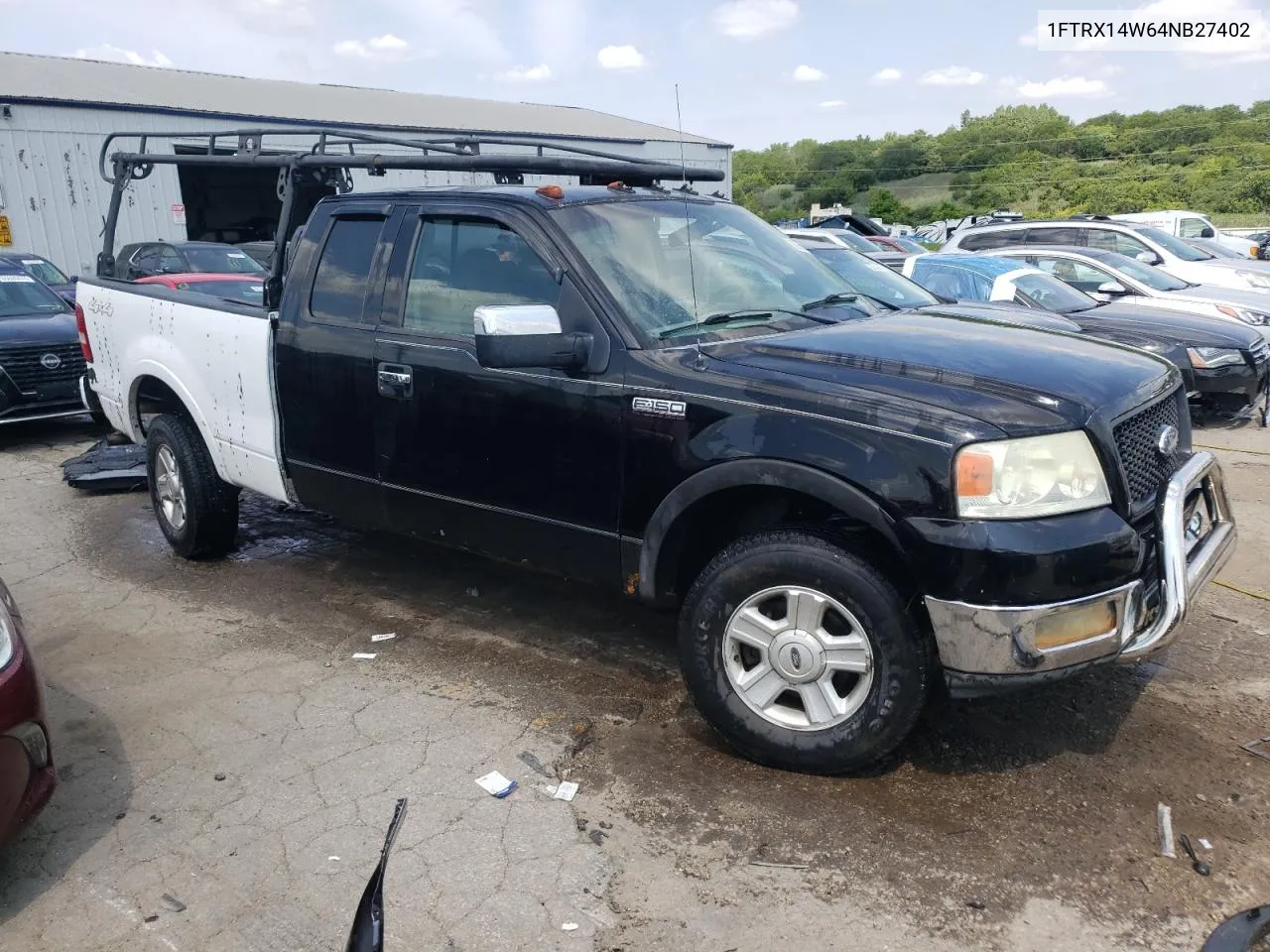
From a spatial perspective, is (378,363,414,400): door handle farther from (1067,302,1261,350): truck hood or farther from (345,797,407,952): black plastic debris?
(1067,302,1261,350): truck hood

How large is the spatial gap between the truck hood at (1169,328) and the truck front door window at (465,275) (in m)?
6.06

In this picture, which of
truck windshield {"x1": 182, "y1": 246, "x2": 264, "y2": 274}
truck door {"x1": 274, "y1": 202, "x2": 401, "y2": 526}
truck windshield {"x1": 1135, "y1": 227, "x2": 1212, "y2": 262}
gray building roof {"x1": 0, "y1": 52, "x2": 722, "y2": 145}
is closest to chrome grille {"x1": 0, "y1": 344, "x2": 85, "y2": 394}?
truck windshield {"x1": 182, "y1": 246, "x2": 264, "y2": 274}

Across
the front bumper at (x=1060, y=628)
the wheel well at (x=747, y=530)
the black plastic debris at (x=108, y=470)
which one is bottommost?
the black plastic debris at (x=108, y=470)

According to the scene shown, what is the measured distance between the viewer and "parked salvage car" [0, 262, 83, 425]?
8742mm

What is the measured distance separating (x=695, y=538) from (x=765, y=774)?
832 mm

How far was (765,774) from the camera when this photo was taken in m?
3.40

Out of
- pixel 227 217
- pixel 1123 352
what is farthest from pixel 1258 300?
pixel 227 217

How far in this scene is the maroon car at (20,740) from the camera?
2.76 metres

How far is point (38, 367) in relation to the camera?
8.89 metres

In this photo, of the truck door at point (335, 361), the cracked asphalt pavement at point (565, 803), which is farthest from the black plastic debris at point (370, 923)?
the truck door at point (335, 361)

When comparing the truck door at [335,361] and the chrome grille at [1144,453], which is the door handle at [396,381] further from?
the chrome grille at [1144,453]

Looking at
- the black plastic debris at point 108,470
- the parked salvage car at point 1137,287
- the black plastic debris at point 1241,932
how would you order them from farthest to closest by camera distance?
the parked salvage car at point 1137,287 → the black plastic debris at point 108,470 → the black plastic debris at point 1241,932

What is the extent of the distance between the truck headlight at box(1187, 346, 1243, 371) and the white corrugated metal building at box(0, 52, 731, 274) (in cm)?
685

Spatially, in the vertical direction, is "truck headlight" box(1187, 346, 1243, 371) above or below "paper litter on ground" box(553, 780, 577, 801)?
above
